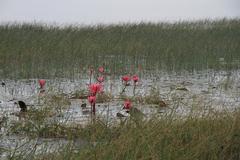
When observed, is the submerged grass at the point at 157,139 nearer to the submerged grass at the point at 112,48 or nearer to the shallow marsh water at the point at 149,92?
the shallow marsh water at the point at 149,92

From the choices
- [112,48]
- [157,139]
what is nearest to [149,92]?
[157,139]

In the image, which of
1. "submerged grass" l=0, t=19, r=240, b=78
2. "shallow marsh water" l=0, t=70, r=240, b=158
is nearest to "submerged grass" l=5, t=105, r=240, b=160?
"shallow marsh water" l=0, t=70, r=240, b=158

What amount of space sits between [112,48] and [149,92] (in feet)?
19.9

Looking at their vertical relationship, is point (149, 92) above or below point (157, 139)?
above

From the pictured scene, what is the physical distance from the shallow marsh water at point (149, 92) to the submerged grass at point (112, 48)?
932 millimetres

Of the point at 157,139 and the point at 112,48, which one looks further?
the point at 112,48

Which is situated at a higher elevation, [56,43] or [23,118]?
[56,43]

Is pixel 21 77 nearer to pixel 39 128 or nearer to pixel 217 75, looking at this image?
pixel 217 75

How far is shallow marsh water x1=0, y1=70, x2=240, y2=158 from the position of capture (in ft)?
19.1

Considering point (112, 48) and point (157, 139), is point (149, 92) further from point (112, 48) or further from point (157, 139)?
point (112, 48)

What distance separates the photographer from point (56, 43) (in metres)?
14.2

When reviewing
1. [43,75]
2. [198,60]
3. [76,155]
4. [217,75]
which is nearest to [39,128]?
[76,155]

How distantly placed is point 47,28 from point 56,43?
2.82m

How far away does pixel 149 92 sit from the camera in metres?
8.30
